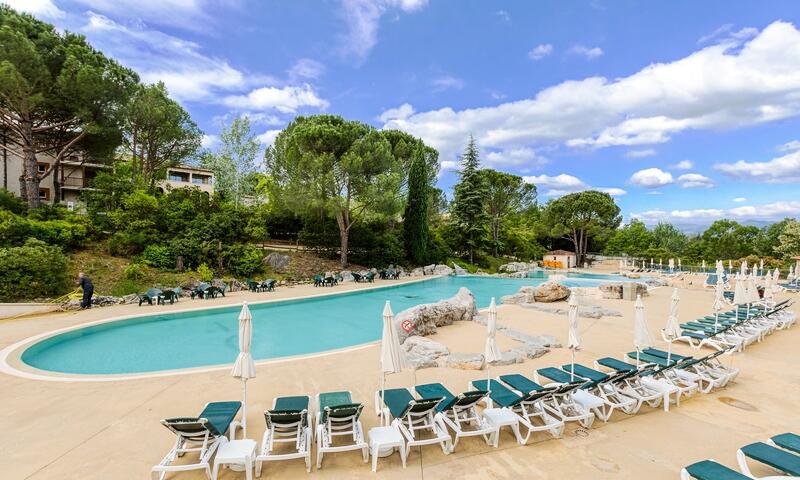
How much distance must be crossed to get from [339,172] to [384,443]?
20444 millimetres

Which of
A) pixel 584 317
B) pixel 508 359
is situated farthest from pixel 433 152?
pixel 508 359

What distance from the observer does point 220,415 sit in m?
4.15

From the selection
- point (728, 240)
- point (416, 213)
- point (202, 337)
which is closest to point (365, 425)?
point (202, 337)

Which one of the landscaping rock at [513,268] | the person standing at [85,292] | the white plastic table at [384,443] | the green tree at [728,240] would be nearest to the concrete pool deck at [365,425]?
the white plastic table at [384,443]

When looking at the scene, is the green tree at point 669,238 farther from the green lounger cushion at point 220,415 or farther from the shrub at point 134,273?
the green lounger cushion at point 220,415

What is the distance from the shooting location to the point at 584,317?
1174 cm

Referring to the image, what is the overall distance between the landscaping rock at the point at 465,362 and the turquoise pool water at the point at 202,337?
365 centimetres

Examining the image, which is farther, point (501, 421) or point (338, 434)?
point (501, 421)

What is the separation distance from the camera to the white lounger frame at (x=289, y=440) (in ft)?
11.9

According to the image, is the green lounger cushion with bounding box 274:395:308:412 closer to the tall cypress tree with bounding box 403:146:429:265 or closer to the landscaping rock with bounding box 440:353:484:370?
the landscaping rock with bounding box 440:353:484:370

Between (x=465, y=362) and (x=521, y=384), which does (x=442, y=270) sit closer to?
(x=465, y=362)

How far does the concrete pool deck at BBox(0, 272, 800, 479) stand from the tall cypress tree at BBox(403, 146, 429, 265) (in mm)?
19953

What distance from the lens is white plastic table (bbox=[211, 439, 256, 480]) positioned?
11.4 feet

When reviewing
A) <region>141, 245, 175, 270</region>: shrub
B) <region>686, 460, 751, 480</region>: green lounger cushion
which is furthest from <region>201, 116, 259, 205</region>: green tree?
<region>686, 460, 751, 480</region>: green lounger cushion
